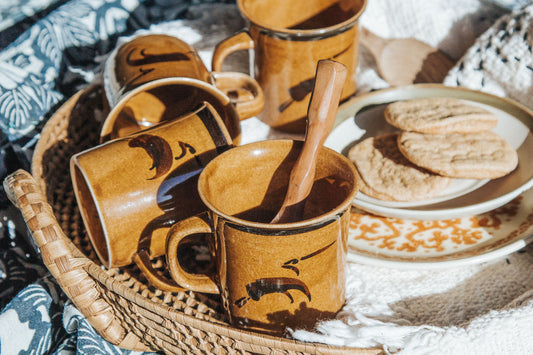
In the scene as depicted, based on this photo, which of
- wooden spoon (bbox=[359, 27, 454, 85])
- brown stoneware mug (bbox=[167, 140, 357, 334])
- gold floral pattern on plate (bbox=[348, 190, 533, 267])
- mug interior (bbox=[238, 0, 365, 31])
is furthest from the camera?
wooden spoon (bbox=[359, 27, 454, 85])

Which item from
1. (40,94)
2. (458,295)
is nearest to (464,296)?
(458,295)

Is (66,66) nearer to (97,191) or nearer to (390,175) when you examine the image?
(97,191)

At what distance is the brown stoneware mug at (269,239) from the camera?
15.8 inches

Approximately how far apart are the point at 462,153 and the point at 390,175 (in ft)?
0.28

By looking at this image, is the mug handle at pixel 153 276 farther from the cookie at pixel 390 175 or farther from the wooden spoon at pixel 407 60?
the wooden spoon at pixel 407 60

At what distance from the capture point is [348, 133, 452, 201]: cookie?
567 mm

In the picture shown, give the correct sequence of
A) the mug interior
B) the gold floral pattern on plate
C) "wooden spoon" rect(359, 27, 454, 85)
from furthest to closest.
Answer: "wooden spoon" rect(359, 27, 454, 85), the mug interior, the gold floral pattern on plate

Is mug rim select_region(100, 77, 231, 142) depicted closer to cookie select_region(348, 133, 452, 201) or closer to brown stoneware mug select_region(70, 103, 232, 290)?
brown stoneware mug select_region(70, 103, 232, 290)

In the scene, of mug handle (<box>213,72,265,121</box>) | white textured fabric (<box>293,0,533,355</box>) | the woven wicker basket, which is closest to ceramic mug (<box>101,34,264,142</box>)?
mug handle (<box>213,72,265,121</box>)

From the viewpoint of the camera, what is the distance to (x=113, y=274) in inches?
22.3

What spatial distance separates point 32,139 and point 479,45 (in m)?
0.66

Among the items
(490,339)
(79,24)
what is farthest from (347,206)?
(79,24)

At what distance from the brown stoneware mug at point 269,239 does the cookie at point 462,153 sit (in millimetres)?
148

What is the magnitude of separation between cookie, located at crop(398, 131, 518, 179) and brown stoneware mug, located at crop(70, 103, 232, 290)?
22cm
